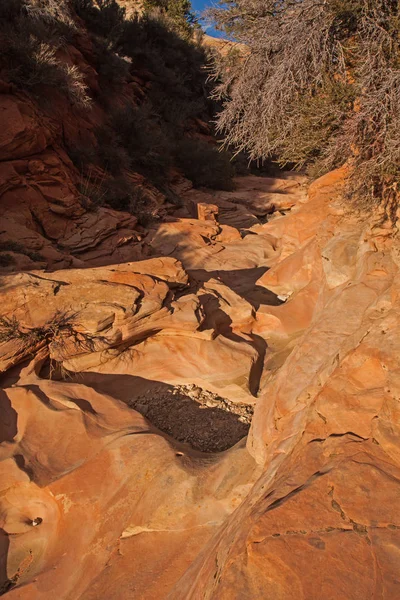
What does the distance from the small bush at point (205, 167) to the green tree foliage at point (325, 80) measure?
8.08m

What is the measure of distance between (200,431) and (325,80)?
5132 mm

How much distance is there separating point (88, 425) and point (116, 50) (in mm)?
15975

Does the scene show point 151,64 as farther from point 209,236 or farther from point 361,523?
point 361,523

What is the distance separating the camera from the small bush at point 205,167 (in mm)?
14609

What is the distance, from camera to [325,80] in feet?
18.0

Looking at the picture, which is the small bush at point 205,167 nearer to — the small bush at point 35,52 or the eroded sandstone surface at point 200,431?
the small bush at point 35,52

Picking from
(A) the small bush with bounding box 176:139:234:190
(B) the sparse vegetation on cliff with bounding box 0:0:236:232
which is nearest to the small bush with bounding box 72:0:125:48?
(B) the sparse vegetation on cliff with bounding box 0:0:236:232

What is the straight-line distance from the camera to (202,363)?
14.8ft

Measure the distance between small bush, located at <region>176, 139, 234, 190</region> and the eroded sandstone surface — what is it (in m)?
8.63

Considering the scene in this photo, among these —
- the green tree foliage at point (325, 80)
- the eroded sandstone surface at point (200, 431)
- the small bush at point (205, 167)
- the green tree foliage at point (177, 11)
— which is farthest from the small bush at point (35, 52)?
the green tree foliage at point (177, 11)

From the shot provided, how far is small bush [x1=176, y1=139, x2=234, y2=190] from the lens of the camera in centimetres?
1461

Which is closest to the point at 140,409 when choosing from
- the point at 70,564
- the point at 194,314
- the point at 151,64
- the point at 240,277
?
the point at 194,314

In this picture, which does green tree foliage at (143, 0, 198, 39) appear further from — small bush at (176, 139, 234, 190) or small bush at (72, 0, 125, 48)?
small bush at (176, 139, 234, 190)

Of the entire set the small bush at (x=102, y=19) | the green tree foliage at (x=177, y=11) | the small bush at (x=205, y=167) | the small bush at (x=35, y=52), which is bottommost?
the small bush at (x=205, y=167)
